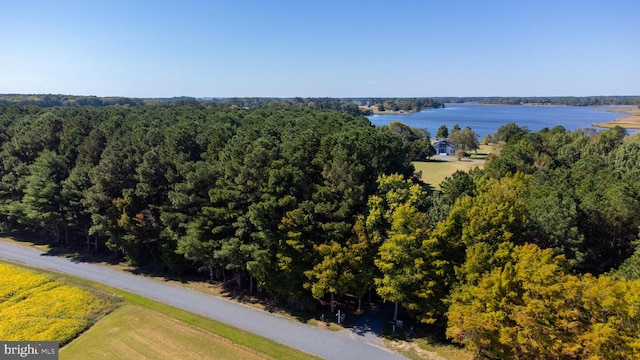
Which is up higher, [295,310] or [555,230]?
[555,230]

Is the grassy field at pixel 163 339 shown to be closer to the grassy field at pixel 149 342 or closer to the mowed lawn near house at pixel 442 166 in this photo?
the grassy field at pixel 149 342

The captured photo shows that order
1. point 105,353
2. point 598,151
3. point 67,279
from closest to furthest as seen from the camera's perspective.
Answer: point 105,353 < point 67,279 < point 598,151

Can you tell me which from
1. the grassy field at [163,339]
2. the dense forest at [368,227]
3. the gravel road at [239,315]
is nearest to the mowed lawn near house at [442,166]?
the dense forest at [368,227]

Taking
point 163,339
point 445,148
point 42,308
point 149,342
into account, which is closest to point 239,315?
point 163,339

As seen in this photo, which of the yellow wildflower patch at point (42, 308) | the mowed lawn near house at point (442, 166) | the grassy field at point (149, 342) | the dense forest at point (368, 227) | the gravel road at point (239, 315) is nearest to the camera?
the dense forest at point (368, 227)

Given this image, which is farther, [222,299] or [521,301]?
[222,299]

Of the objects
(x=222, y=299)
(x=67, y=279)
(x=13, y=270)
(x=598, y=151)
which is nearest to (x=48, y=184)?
(x=13, y=270)

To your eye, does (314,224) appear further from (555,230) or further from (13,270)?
(13,270)
